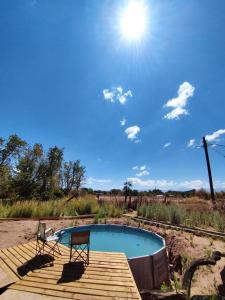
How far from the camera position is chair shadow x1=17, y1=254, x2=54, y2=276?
5.36 m

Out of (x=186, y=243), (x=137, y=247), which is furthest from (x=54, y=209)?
(x=186, y=243)

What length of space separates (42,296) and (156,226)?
8670 mm

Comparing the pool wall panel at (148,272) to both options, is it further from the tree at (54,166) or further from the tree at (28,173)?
Answer: the tree at (54,166)

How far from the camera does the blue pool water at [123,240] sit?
30.1 feet

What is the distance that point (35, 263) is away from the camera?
581 centimetres

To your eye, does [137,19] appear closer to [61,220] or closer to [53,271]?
[53,271]

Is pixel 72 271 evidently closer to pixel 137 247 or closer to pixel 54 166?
pixel 137 247

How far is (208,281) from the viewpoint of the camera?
21.3 feet

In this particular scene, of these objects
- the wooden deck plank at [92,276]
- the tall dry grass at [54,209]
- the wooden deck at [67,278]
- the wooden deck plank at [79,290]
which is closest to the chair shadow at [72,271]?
the wooden deck at [67,278]

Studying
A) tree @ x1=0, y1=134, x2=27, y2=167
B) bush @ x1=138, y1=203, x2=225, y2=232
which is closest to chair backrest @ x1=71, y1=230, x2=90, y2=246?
bush @ x1=138, y1=203, x2=225, y2=232

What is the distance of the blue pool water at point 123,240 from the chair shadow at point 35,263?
3131mm

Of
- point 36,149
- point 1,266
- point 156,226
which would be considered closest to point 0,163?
point 36,149

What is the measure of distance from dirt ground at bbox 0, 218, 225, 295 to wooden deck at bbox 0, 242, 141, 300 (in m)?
2.34

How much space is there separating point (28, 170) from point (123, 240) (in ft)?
73.7
